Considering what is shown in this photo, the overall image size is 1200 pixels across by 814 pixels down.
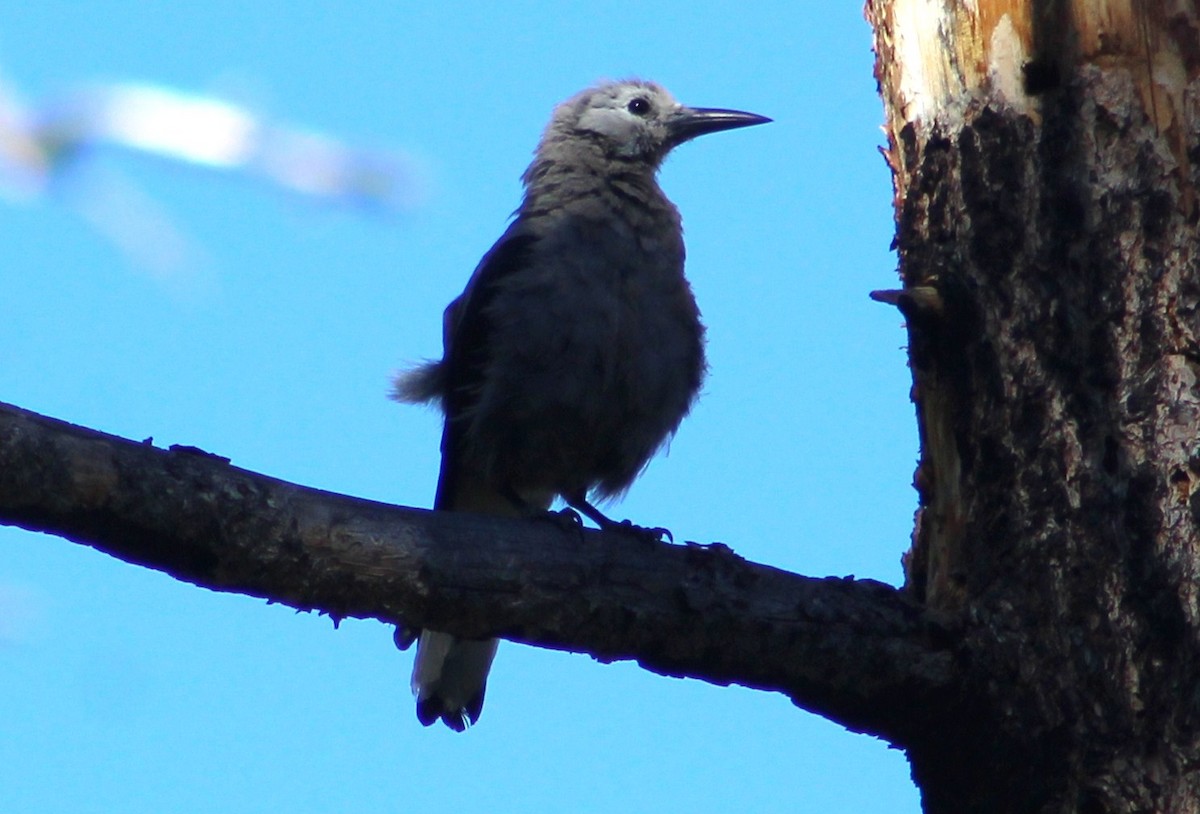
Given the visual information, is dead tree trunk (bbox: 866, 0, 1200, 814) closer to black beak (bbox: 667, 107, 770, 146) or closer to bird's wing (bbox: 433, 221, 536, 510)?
bird's wing (bbox: 433, 221, 536, 510)

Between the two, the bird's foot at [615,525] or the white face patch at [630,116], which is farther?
the white face patch at [630,116]

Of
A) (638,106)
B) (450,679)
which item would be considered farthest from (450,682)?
(638,106)

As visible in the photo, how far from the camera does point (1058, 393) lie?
345 centimetres

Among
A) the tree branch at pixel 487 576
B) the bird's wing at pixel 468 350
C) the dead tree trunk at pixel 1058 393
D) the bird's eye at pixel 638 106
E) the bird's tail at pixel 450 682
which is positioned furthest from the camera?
the bird's eye at pixel 638 106

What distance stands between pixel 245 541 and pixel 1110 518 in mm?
1784

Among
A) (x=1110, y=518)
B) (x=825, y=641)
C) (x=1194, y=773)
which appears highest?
(x=1110, y=518)

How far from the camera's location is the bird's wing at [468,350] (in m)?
5.16

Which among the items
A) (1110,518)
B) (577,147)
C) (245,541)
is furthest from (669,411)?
(245,541)

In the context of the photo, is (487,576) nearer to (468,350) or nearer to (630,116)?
(468,350)

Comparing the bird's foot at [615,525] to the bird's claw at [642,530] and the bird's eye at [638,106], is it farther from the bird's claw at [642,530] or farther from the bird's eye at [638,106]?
the bird's eye at [638,106]

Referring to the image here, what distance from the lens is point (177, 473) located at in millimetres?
2936

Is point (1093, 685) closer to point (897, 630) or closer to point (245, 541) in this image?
point (897, 630)

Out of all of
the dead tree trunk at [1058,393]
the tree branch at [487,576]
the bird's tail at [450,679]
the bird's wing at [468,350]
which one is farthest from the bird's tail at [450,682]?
the dead tree trunk at [1058,393]

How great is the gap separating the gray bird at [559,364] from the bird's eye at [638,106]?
21.5 inches
